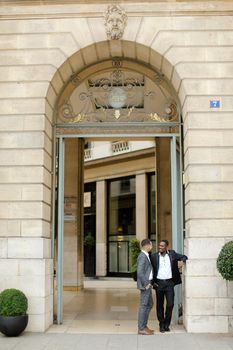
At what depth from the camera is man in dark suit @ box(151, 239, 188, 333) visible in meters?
10.3

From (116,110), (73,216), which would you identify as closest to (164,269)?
(116,110)

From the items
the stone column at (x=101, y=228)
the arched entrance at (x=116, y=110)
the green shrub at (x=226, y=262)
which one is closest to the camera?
the green shrub at (x=226, y=262)

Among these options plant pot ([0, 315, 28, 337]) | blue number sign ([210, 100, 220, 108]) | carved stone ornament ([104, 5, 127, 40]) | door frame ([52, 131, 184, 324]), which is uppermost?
carved stone ornament ([104, 5, 127, 40])

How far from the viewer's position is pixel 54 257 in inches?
455

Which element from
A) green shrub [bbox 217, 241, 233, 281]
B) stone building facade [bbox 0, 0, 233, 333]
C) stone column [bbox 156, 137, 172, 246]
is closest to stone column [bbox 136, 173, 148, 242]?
stone column [bbox 156, 137, 172, 246]

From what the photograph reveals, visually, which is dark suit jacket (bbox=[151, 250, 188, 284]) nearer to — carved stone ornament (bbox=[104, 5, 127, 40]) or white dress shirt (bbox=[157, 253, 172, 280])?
white dress shirt (bbox=[157, 253, 172, 280])

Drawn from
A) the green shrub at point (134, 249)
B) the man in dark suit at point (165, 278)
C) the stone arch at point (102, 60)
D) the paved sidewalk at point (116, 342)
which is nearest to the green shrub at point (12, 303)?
the paved sidewalk at point (116, 342)

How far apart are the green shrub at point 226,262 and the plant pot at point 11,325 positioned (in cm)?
401

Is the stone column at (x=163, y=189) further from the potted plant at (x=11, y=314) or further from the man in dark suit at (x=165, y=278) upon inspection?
the potted plant at (x=11, y=314)

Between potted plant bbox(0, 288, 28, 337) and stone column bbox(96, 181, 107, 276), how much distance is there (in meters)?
18.9

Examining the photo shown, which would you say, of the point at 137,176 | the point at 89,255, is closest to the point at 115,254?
the point at 89,255

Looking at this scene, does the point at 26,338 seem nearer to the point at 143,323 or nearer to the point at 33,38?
the point at 143,323

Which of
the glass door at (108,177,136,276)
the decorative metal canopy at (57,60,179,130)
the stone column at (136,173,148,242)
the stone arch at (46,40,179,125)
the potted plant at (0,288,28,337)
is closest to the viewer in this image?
the potted plant at (0,288,28,337)

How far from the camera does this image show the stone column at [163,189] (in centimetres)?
1892
